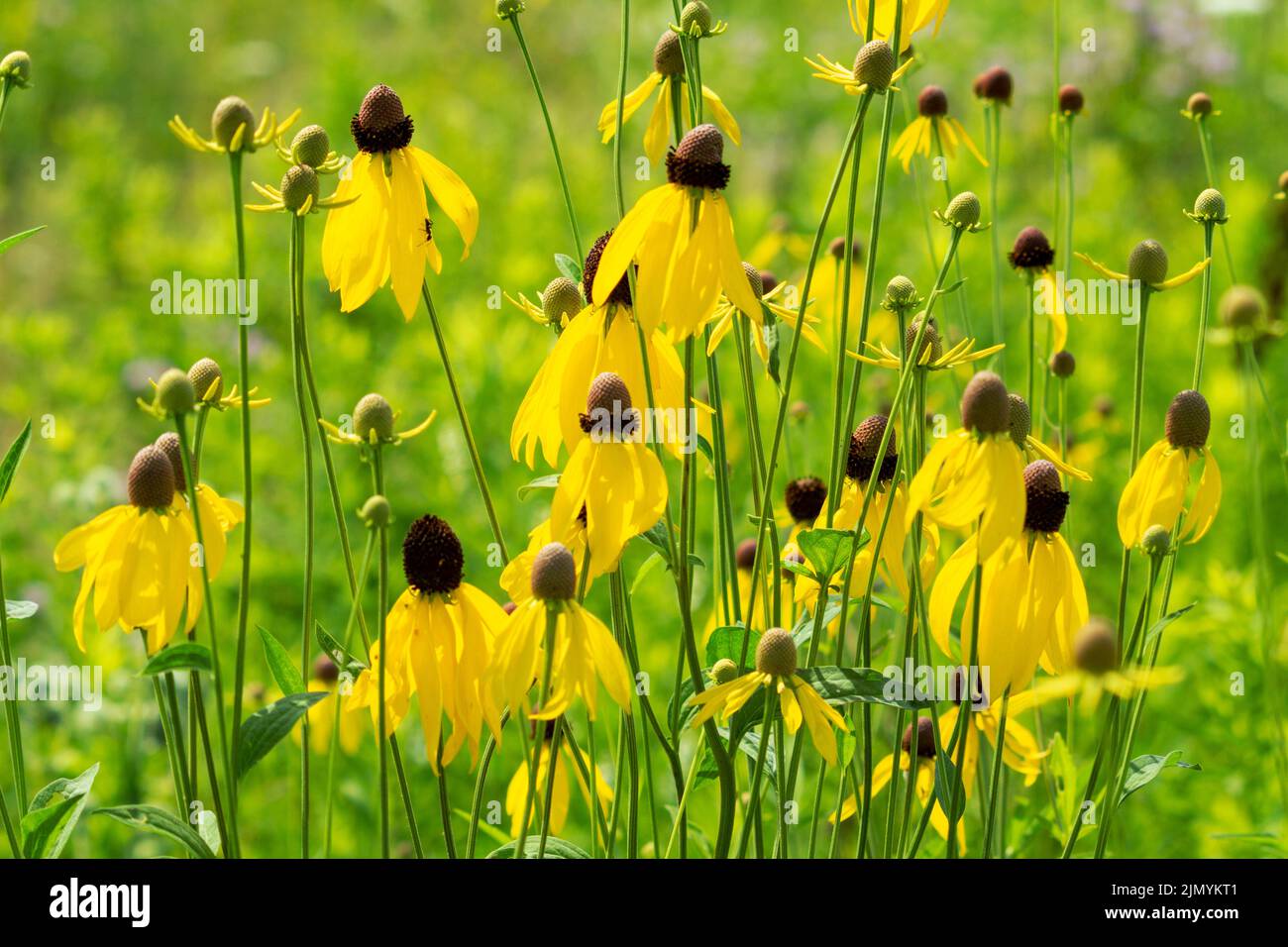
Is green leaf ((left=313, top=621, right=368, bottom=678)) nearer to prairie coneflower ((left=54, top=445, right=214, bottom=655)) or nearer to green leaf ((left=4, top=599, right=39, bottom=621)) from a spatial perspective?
prairie coneflower ((left=54, top=445, right=214, bottom=655))

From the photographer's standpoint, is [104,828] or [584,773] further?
[104,828]

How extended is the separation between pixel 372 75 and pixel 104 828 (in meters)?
2.29

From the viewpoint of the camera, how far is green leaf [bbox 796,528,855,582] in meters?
0.79

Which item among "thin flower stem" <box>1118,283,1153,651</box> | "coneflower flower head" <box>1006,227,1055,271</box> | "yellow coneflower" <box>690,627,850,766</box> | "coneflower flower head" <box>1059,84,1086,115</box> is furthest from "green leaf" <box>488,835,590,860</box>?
"coneflower flower head" <box>1059,84,1086,115</box>

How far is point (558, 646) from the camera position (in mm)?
734

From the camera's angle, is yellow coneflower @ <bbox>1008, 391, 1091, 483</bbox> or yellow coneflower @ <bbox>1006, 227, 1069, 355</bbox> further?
yellow coneflower @ <bbox>1006, 227, 1069, 355</bbox>

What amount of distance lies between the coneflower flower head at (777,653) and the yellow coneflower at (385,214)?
12.0 inches

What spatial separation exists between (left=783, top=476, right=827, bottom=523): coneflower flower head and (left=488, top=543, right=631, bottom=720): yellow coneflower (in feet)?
1.37

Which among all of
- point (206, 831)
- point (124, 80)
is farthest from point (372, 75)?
point (206, 831)

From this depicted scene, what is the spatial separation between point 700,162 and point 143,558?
1.26 feet

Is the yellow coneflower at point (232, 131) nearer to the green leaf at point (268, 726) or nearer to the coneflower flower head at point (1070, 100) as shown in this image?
the green leaf at point (268, 726)
